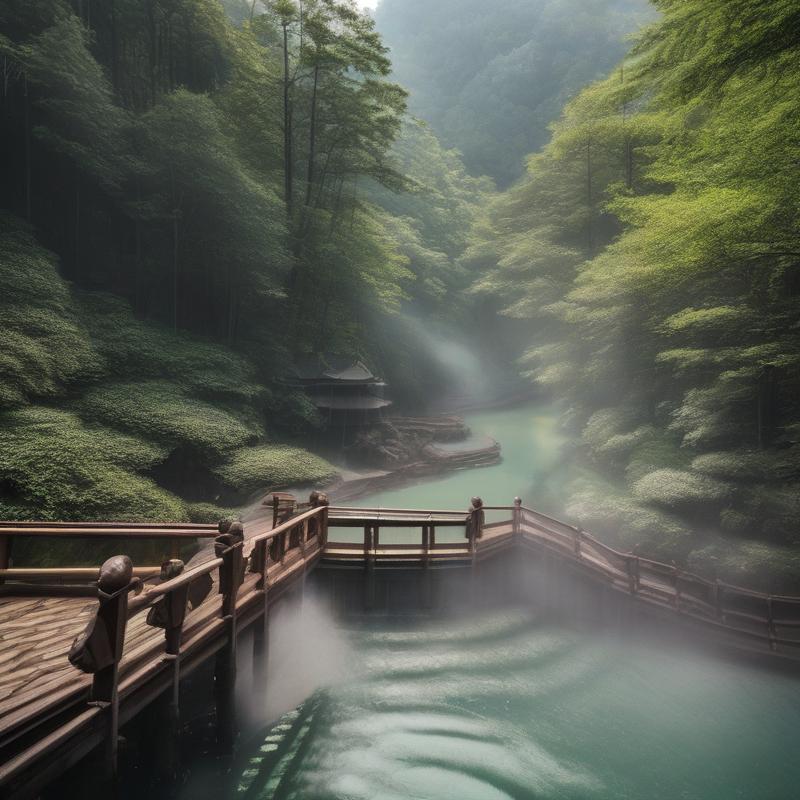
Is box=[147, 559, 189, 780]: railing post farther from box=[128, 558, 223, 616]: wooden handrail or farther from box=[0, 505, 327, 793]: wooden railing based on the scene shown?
box=[128, 558, 223, 616]: wooden handrail

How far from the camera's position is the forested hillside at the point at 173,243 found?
1080 cm

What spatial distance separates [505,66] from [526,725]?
75995 millimetres

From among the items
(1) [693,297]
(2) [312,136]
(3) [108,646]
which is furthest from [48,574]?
(2) [312,136]

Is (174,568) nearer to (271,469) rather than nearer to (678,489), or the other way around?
(271,469)

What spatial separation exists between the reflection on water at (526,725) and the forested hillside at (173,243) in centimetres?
551

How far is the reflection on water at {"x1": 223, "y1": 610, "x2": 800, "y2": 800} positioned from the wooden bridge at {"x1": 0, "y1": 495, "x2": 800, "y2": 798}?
43.6 inches

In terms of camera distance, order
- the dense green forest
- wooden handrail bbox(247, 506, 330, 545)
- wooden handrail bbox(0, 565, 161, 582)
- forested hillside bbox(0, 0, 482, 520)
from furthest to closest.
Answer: forested hillside bbox(0, 0, 482, 520)
the dense green forest
wooden handrail bbox(247, 506, 330, 545)
wooden handrail bbox(0, 565, 161, 582)

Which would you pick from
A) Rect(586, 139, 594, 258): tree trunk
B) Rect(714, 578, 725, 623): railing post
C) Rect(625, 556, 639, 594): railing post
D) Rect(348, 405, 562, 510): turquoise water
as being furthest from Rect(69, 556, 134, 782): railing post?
Rect(586, 139, 594, 258): tree trunk

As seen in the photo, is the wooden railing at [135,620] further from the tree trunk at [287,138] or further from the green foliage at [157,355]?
the tree trunk at [287,138]

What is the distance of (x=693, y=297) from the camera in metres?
14.1

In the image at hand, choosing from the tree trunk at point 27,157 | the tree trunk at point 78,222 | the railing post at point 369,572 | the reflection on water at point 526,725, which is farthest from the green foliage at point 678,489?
the tree trunk at point 27,157

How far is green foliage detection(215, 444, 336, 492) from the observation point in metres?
13.4

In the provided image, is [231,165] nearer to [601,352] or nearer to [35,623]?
[601,352]

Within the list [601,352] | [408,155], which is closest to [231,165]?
[601,352]
